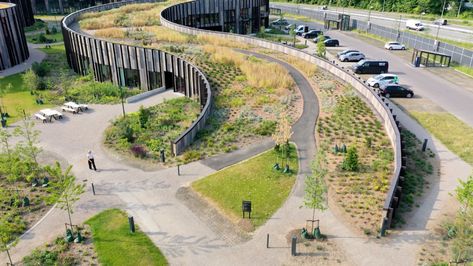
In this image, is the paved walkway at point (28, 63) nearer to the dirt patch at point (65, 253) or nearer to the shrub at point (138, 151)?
the shrub at point (138, 151)

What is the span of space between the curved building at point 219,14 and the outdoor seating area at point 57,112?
30918mm

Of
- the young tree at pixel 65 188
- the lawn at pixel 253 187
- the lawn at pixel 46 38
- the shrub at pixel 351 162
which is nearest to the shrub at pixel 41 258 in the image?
the young tree at pixel 65 188

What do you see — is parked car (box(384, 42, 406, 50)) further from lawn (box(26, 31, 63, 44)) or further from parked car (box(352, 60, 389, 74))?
lawn (box(26, 31, 63, 44))

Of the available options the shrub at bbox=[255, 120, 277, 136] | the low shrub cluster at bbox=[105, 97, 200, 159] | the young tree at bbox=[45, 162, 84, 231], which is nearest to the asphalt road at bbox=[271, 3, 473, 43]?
the shrub at bbox=[255, 120, 277, 136]

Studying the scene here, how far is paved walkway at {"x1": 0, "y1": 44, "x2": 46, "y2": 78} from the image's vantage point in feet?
162

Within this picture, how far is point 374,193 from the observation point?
22203mm

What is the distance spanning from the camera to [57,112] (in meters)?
34.6

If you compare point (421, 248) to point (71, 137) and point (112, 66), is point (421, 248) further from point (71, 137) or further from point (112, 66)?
point (112, 66)

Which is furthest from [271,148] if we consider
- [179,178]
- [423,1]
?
[423,1]

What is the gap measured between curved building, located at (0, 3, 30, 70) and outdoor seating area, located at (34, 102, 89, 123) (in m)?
20.1

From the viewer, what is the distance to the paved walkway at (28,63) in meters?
49.2

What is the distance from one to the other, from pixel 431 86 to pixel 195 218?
3421cm

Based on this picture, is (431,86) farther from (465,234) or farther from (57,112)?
(57,112)

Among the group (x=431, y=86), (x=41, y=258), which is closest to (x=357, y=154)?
(x=41, y=258)
